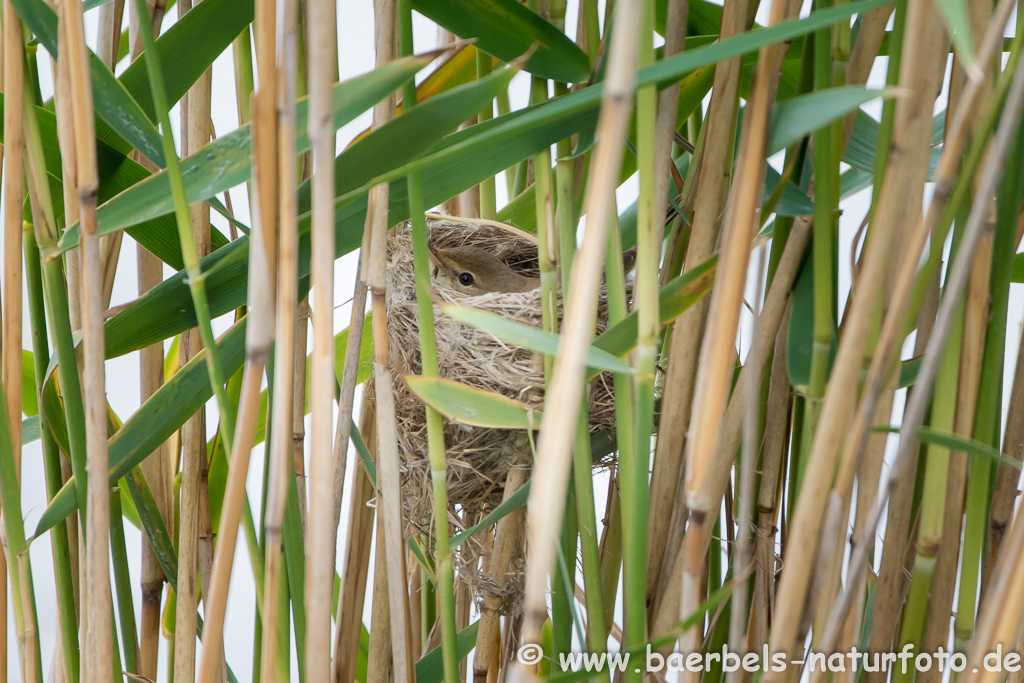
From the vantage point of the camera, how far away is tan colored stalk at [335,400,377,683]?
0.65 m

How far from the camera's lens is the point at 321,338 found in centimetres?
40

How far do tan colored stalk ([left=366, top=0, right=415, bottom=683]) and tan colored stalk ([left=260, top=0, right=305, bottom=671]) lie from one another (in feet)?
0.44

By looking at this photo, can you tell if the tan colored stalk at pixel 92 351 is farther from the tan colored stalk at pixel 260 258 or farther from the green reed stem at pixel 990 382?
the green reed stem at pixel 990 382

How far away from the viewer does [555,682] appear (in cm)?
44

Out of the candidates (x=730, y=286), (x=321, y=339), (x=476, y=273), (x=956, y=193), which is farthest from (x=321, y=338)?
(x=476, y=273)

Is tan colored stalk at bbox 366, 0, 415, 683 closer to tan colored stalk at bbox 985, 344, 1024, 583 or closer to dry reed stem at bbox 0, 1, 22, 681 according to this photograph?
dry reed stem at bbox 0, 1, 22, 681

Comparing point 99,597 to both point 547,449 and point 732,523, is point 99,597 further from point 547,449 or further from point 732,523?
point 732,523

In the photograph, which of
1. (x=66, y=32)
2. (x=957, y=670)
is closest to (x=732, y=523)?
(x=957, y=670)

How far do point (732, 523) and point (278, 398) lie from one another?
1.49 feet

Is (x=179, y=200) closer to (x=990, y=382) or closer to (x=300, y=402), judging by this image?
(x=300, y=402)

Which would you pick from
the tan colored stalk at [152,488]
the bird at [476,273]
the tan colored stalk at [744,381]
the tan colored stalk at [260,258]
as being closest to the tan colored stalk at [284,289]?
the tan colored stalk at [260,258]

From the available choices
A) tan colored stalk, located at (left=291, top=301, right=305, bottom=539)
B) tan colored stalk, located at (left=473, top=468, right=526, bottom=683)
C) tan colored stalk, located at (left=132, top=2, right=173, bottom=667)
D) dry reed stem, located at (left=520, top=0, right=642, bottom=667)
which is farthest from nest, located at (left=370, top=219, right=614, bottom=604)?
dry reed stem, located at (left=520, top=0, right=642, bottom=667)

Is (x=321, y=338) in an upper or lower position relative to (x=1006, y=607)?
upper

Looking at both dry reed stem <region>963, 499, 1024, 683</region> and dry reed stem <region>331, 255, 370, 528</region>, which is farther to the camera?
dry reed stem <region>331, 255, 370, 528</region>
